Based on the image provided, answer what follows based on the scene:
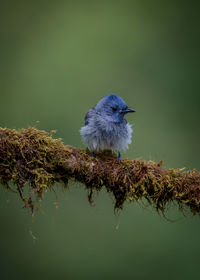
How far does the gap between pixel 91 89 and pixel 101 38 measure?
149 centimetres

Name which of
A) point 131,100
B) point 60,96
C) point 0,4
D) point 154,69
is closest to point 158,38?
point 154,69

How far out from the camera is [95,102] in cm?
727

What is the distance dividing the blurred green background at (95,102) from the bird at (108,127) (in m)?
2.23

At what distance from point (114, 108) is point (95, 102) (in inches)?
120

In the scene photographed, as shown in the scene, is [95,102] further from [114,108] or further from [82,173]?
[82,173]

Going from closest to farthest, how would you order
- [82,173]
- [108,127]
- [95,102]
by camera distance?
1. [82,173]
2. [108,127]
3. [95,102]

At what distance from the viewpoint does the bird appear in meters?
4.14

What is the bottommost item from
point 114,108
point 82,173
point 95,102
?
point 82,173

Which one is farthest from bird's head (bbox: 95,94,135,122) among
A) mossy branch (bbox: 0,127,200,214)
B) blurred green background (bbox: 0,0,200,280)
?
blurred green background (bbox: 0,0,200,280)

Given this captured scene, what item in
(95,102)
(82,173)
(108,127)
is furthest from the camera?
(95,102)

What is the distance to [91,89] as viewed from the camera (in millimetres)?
7492

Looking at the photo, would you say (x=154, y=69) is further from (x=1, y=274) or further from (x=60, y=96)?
(x=1, y=274)

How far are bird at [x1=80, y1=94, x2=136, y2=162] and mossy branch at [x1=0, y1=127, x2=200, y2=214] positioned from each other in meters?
0.65

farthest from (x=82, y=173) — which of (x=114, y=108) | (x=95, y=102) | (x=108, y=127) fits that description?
(x=95, y=102)
